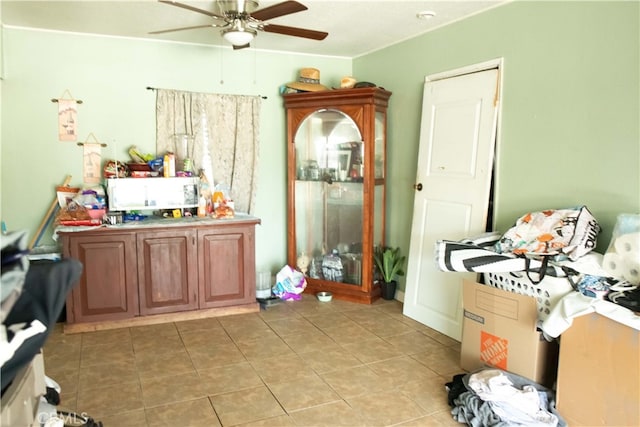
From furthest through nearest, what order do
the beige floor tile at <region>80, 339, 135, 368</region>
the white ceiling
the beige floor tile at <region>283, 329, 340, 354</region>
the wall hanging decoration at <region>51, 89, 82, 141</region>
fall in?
1. the wall hanging decoration at <region>51, 89, 82, 141</region>
2. the beige floor tile at <region>283, 329, 340, 354</region>
3. the white ceiling
4. the beige floor tile at <region>80, 339, 135, 368</region>

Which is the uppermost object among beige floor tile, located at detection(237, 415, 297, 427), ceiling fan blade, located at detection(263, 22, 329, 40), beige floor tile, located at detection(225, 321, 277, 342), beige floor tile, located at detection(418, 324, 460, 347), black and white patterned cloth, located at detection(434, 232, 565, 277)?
ceiling fan blade, located at detection(263, 22, 329, 40)

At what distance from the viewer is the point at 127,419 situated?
2.32 m

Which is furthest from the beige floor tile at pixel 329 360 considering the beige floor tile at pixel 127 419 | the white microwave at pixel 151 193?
the white microwave at pixel 151 193

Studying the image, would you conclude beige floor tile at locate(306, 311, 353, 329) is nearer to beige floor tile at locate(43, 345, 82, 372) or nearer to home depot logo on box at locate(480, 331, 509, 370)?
home depot logo on box at locate(480, 331, 509, 370)

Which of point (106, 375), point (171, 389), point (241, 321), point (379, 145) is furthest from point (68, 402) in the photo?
point (379, 145)

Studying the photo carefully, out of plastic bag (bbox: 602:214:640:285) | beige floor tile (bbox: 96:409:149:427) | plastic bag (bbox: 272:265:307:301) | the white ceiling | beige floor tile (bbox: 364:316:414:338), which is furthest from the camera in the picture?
plastic bag (bbox: 272:265:307:301)

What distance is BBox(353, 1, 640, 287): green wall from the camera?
242cm

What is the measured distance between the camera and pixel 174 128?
4102 mm

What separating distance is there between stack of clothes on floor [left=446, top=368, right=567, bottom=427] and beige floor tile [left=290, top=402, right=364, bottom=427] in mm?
515

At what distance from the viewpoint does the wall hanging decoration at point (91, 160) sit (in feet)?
12.7

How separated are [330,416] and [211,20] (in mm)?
2825

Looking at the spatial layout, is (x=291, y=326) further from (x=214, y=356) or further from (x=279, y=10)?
(x=279, y=10)

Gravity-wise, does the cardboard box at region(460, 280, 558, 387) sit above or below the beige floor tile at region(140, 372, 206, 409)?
above

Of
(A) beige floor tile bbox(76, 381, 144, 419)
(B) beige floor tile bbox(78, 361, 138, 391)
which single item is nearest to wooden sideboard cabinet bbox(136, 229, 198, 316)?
(B) beige floor tile bbox(78, 361, 138, 391)
